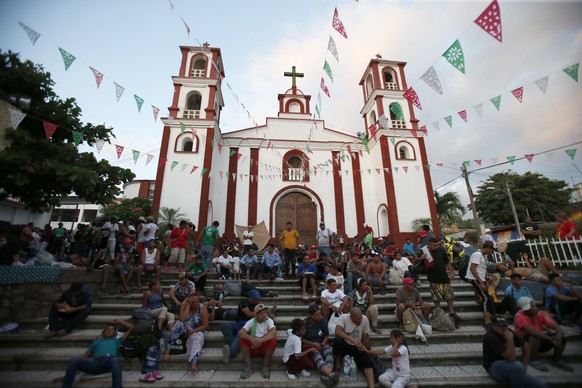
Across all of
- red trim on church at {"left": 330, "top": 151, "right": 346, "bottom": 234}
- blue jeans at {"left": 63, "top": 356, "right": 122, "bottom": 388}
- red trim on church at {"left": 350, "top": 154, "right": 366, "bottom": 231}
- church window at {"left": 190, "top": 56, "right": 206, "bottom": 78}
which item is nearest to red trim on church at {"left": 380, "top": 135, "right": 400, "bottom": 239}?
red trim on church at {"left": 350, "top": 154, "right": 366, "bottom": 231}

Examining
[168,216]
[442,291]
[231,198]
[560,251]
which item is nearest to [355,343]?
[442,291]

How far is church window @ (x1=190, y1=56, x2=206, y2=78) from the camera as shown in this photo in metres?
15.5

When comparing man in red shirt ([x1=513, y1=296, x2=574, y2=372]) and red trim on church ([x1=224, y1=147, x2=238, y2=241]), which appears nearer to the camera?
man in red shirt ([x1=513, y1=296, x2=574, y2=372])

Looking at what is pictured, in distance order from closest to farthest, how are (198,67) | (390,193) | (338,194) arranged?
(390,193) → (338,194) → (198,67)

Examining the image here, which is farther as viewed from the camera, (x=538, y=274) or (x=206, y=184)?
(x=206, y=184)

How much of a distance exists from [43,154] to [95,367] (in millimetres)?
4634

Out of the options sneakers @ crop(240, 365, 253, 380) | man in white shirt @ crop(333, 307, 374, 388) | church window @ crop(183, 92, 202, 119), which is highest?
church window @ crop(183, 92, 202, 119)

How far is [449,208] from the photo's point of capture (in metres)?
20.8

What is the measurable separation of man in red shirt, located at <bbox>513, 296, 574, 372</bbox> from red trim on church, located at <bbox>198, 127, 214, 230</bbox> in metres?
11.3

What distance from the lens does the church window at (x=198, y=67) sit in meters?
15.5

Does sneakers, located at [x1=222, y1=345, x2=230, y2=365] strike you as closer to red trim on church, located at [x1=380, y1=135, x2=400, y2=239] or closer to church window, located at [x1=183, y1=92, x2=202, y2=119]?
red trim on church, located at [x1=380, y1=135, x2=400, y2=239]

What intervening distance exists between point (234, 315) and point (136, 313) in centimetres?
170

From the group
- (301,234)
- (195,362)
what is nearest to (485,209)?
(301,234)

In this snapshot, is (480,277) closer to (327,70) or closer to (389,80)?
(327,70)
